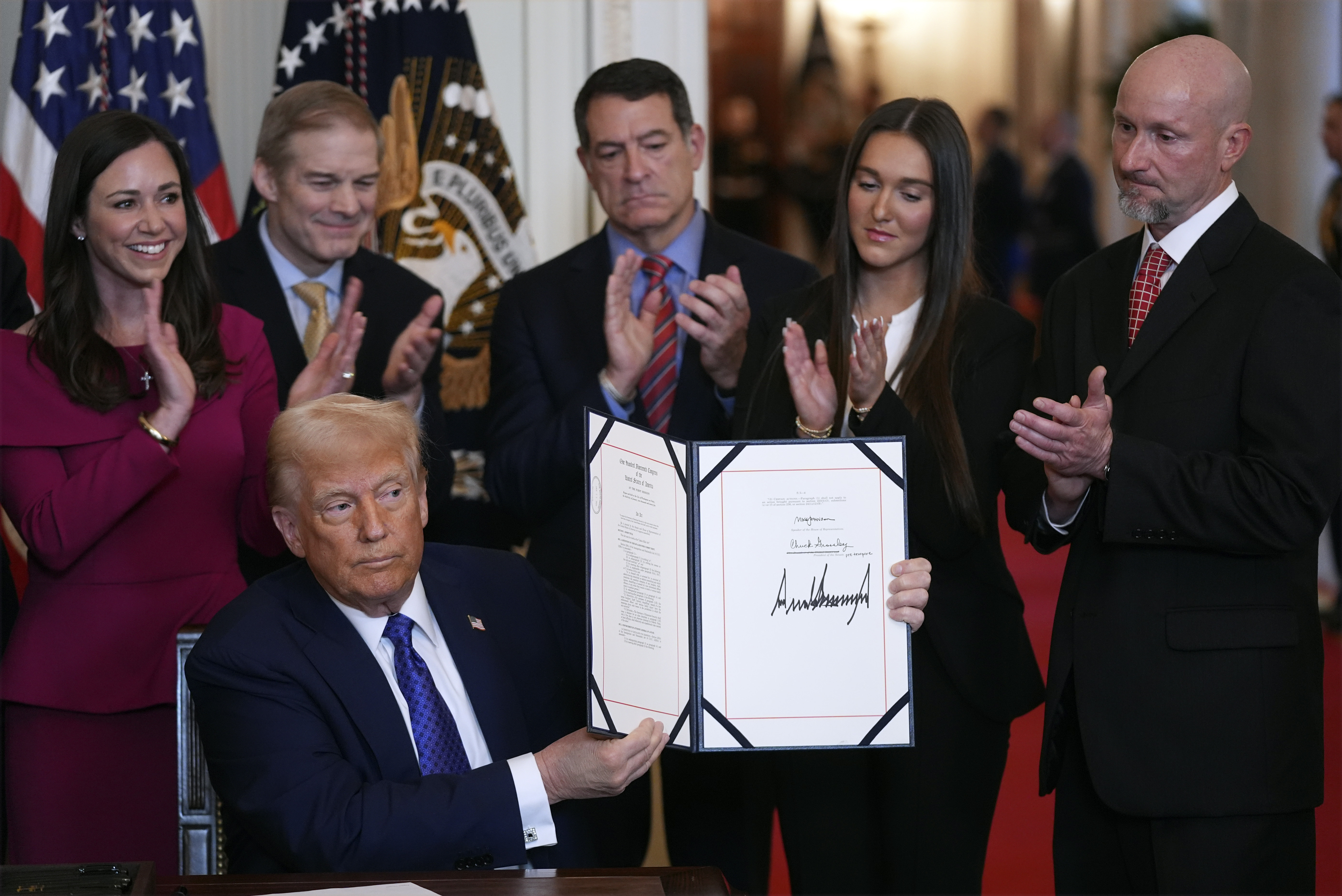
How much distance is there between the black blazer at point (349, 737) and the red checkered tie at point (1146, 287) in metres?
1.19

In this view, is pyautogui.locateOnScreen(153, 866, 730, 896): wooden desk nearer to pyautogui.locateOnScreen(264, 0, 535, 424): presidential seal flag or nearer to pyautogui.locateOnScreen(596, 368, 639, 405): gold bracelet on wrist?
pyautogui.locateOnScreen(596, 368, 639, 405): gold bracelet on wrist

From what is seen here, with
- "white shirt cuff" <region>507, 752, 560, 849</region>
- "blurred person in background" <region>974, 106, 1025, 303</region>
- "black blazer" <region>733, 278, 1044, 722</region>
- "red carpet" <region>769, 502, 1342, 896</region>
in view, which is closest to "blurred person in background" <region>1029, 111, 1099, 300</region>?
"blurred person in background" <region>974, 106, 1025, 303</region>

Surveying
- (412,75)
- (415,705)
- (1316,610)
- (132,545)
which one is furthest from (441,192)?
(1316,610)

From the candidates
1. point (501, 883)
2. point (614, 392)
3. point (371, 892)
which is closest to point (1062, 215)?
point (614, 392)

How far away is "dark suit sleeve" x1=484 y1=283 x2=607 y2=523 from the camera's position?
3035mm

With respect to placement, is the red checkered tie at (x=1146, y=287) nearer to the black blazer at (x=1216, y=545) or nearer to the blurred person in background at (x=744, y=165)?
the black blazer at (x=1216, y=545)

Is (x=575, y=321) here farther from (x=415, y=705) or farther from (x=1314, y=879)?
(x=1314, y=879)

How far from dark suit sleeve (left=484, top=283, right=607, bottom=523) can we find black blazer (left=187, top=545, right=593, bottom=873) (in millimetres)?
706

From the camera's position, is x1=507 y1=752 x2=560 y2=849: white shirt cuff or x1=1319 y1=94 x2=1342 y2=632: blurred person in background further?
x1=1319 y1=94 x2=1342 y2=632: blurred person in background

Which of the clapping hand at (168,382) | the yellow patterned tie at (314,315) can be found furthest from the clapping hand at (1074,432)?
the yellow patterned tie at (314,315)

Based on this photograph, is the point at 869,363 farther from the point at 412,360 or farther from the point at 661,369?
the point at 412,360

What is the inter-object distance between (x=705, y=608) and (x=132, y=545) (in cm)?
129

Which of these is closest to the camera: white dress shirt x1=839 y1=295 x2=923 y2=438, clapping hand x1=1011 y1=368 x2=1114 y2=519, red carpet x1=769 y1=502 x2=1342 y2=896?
clapping hand x1=1011 y1=368 x2=1114 y2=519

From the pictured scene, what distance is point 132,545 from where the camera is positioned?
278 cm
